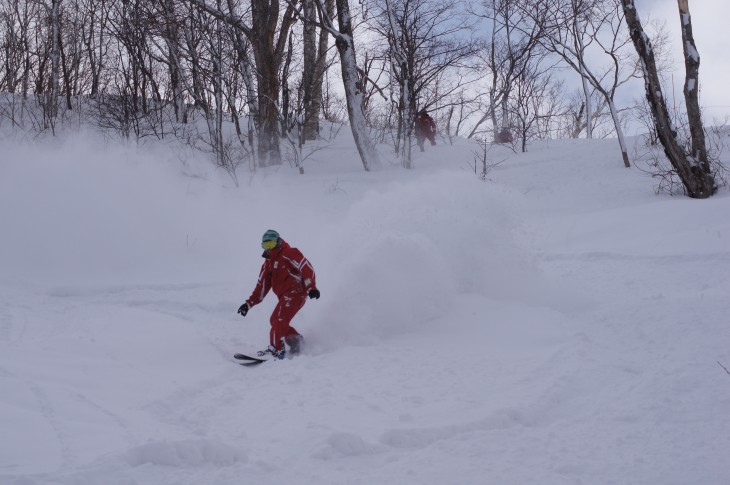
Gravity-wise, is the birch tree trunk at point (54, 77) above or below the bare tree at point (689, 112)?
above

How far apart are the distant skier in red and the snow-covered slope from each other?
38 centimetres

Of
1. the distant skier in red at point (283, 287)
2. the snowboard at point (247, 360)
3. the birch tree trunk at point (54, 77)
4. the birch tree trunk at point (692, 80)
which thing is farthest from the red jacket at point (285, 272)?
the birch tree trunk at point (54, 77)

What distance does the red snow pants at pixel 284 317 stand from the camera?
622 cm

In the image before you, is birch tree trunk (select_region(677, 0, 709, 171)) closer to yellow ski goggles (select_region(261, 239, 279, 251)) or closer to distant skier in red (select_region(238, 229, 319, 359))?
distant skier in red (select_region(238, 229, 319, 359))

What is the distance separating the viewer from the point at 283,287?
6.56 metres

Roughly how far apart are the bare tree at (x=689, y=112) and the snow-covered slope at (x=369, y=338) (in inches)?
23.8

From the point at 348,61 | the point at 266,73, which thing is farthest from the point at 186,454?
the point at 266,73

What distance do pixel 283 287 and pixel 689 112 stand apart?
908 cm

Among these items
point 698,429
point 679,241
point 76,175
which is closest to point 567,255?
point 679,241

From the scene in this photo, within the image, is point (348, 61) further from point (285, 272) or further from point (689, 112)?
point (285, 272)

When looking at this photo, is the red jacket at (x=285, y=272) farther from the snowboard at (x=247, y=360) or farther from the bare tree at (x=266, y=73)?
the bare tree at (x=266, y=73)

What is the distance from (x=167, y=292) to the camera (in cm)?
901

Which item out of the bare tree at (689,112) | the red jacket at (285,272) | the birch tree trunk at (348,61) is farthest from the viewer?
the birch tree trunk at (348,61)

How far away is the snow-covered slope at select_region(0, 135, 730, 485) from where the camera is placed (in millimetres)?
3479
